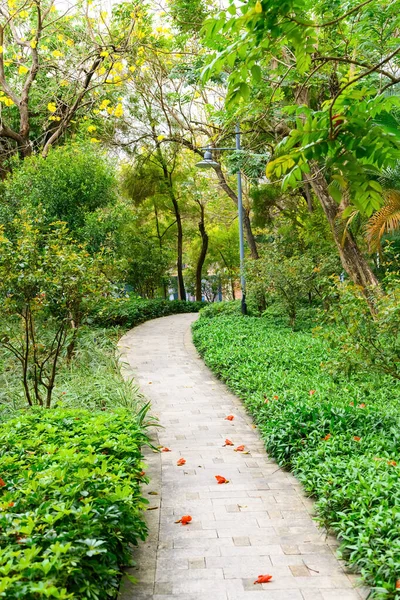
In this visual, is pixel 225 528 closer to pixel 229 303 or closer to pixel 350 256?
pixel 350 256

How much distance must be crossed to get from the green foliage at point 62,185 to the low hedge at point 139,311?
8.38ft

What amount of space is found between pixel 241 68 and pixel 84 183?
11.7 meters

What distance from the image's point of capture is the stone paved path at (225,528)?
320 centimetres

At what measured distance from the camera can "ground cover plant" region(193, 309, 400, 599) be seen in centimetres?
329

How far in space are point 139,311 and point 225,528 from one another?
44.0ft

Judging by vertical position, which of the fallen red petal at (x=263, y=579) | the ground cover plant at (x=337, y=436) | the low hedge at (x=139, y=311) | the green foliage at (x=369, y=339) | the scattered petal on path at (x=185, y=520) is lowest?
the fallen red petal at (x=263, y=579)

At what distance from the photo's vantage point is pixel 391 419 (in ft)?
17.0

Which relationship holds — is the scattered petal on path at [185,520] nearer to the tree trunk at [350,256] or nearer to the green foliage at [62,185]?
the tree trunk at [350,256]

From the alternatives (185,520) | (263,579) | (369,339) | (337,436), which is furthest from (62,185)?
(263,579)

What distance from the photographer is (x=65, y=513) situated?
9.25 ft

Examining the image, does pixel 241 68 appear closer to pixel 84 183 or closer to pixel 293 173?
pixel 293 173

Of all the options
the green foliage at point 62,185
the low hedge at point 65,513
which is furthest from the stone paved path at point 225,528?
the green foliage at point 62,185

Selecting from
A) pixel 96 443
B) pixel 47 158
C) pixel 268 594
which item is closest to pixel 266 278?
pixel 47 158

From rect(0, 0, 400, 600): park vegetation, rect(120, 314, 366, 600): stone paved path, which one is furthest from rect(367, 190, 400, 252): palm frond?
rect(120, 314, 366, 600): stone paved path
